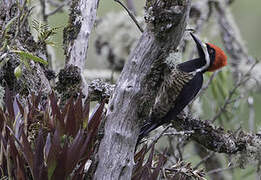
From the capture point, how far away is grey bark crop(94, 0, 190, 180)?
1.64m

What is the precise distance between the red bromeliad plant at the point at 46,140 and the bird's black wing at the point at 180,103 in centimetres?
55

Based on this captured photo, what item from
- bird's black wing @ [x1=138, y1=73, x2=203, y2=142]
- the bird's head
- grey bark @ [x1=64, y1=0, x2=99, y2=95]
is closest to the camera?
grey bark @ [x1=64, y1=0, x2=99, y2=95]

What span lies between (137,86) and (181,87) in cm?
101

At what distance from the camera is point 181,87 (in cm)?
273

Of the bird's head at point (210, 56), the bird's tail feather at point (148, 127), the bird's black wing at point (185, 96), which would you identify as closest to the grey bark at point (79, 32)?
the bird's tail feather at point (148, 127)

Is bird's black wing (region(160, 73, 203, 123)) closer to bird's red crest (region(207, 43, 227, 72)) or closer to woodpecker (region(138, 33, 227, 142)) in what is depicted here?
woodpecker (region(138, 33, 227, 142))

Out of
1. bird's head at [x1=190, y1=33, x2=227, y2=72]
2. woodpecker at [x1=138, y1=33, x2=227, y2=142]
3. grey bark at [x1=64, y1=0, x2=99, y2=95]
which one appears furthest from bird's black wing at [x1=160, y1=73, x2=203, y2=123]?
grey bark at [x1=64, y1=0, x2=99, y2=95]

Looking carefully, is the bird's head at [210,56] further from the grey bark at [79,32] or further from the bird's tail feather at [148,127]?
the grey bark at [79,32]

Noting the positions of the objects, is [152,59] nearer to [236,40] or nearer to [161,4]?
[161,4]

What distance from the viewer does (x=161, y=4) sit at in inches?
65.6

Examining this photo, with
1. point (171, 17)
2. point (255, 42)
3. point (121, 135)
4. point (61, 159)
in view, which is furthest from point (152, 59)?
point (255, 42)

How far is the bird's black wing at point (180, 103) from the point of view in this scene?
2490mm

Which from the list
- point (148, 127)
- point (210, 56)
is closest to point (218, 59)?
point (210, 56)

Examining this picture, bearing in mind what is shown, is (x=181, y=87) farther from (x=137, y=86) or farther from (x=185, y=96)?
(x=137, y=86)
